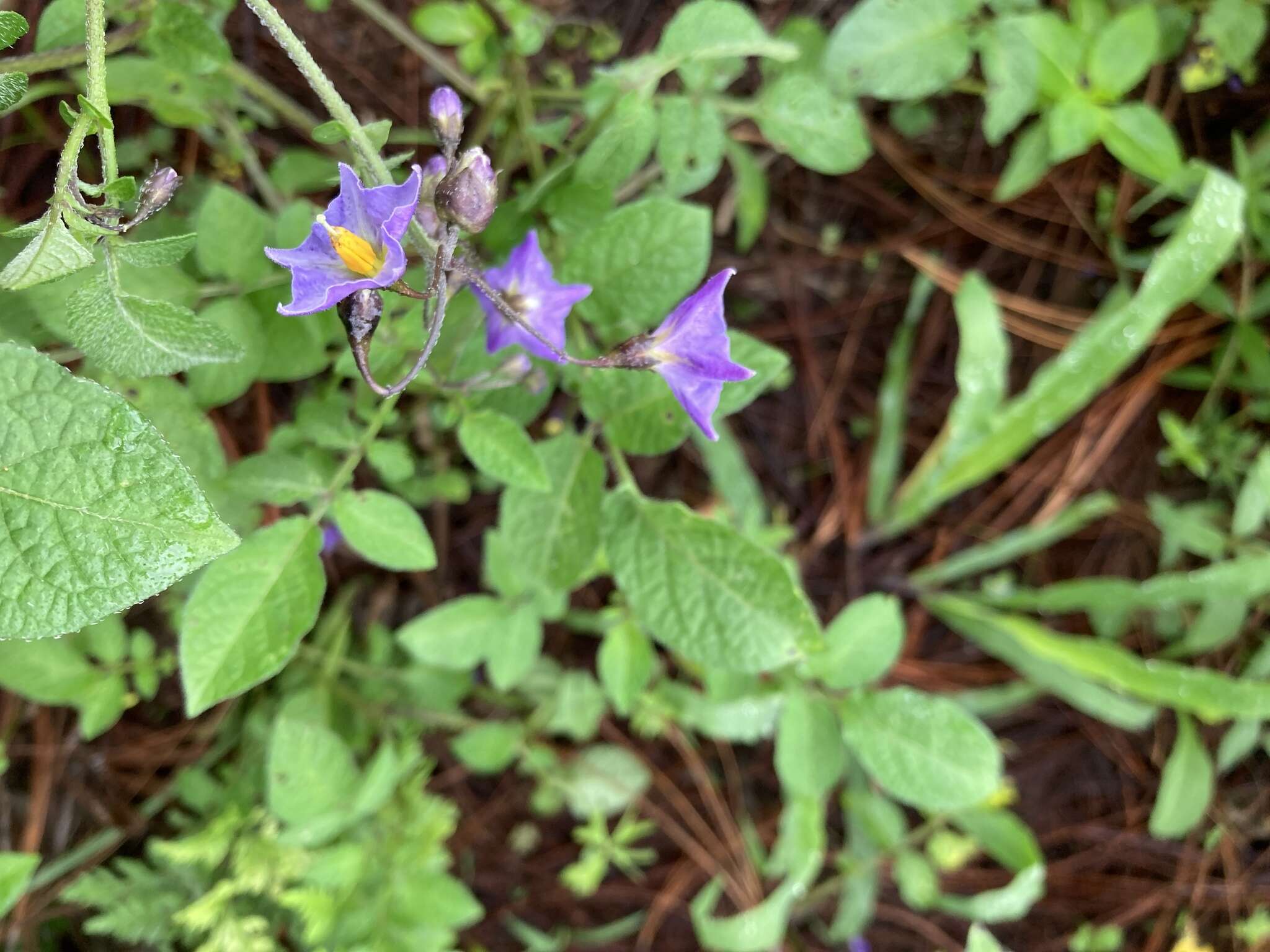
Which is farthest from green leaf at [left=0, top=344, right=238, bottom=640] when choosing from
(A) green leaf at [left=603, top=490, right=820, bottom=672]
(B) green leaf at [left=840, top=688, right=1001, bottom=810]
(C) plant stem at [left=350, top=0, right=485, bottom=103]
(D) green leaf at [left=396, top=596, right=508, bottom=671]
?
(B) green leaf at [left=840, top=688, right=1001, bottom=810]

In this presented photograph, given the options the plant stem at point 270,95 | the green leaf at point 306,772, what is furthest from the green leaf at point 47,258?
the green leaf at point 306,772

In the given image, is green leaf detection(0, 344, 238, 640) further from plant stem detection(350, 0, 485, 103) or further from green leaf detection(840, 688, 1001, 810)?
green leaf detection(840, 688, 1001, 810)

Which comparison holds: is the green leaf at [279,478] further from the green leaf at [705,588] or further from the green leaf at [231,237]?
the green leaf at [705,588]

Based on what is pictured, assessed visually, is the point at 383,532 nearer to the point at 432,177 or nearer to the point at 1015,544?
the point at 432,177

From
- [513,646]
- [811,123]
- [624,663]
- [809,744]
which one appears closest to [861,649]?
[809,744]

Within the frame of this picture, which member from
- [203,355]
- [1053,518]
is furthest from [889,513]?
[203,355]
